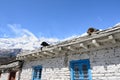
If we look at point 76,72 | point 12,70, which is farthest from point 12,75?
point 76,72

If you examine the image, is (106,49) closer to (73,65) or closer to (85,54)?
(85,54)

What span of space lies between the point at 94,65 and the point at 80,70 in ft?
3.05

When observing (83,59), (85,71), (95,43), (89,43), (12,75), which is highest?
(89,43)

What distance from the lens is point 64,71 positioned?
8203 mm

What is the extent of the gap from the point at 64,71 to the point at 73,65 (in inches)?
27.9

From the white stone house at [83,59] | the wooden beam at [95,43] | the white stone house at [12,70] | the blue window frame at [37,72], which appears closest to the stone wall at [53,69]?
the white stone house at [83,59]

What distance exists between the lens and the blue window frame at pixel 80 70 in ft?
23.5

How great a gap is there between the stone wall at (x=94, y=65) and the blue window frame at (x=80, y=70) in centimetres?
22

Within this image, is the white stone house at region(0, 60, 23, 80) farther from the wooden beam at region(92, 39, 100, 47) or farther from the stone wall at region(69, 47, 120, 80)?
the wooden beam at region(92, 39, 100, 47)

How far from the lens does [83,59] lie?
7.51 meters

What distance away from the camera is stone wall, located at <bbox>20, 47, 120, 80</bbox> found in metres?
6.18

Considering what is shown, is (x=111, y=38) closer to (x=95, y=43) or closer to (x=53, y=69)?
(x=95, y=43)

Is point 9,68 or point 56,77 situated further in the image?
point 9,68

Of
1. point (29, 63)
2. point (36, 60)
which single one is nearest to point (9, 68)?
point (29, 63)
